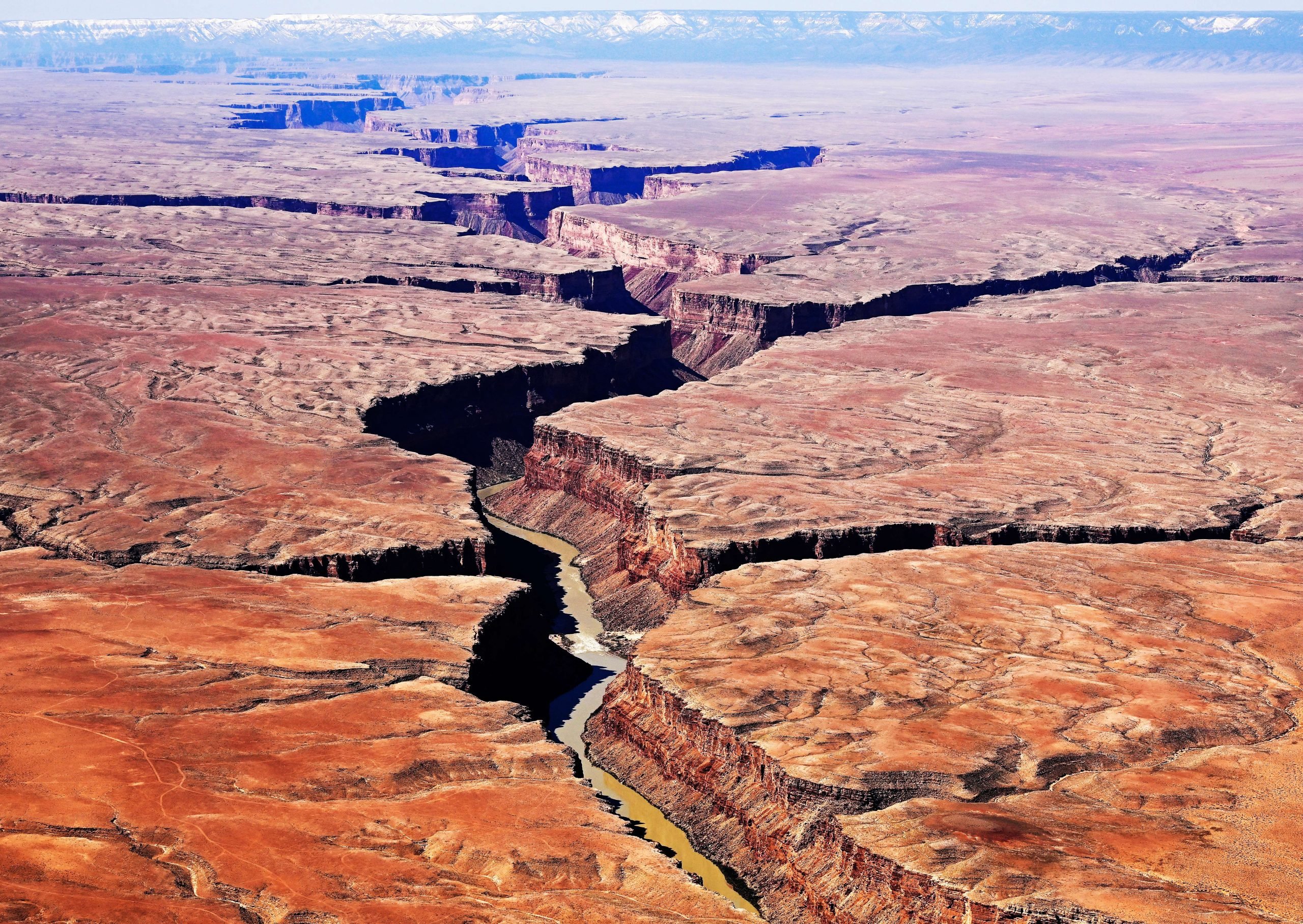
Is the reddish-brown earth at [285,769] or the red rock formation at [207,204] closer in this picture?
the reddish-brown earth at [285,769]

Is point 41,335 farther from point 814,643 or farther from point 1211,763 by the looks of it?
point 1211,763

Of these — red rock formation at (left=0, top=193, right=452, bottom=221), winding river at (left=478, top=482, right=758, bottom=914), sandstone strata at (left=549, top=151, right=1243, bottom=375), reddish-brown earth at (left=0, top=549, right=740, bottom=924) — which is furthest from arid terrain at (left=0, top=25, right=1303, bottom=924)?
red rock formation at (left=0, top=193, right=452, bottom=221)

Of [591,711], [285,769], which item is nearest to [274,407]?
[591,711]

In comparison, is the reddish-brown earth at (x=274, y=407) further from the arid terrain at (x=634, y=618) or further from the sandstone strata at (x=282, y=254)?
the sandstone strata at (x=282, y=254)

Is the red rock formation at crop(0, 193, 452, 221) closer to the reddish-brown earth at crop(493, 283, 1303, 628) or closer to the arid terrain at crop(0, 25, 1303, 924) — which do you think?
→ the arid terrain at crop(0, 25, 1303, 924)

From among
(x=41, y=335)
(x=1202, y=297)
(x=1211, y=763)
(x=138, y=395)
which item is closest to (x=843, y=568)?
(x=1211, y=763)

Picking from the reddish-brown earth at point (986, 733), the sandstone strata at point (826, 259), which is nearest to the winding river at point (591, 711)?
the reddish-brown earth at point (986, 733)

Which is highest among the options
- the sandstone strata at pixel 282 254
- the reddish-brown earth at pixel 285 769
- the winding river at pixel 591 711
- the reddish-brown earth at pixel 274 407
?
the sandstone strata at pixel 282 254
